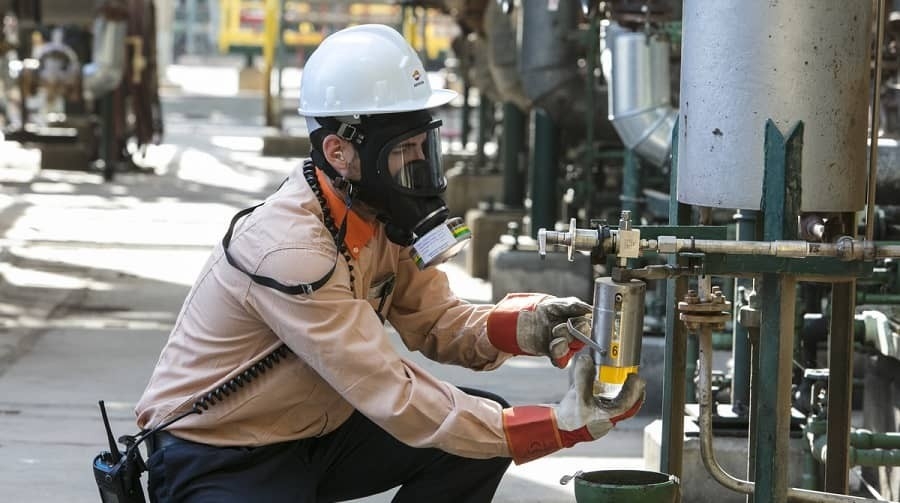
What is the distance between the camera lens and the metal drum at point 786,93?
3133mm

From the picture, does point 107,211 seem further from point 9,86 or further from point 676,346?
point 676,346

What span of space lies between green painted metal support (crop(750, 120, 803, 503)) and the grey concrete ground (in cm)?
185

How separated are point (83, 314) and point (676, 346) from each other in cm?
514

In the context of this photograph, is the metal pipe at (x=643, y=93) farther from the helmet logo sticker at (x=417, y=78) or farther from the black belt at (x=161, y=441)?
the black belt at (x=161, y=441)

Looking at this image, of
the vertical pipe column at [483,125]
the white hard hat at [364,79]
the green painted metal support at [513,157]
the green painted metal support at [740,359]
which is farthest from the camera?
the vertical pipe column at [483,125]

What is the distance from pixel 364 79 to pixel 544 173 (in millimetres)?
5309

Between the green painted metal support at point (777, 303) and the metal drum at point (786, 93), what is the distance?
0.09m

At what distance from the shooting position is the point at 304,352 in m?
3.30

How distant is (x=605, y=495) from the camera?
10.2ft

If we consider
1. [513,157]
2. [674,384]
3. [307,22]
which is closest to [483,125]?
[513,157]

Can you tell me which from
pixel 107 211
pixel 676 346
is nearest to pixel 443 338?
pixel 676 346

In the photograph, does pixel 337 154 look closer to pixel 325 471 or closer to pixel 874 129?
pixel 325 471

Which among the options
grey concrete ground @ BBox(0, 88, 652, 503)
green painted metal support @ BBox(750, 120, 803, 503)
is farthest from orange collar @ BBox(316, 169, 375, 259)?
grey concrete ground @ BBox(0, 88, 652, 503)

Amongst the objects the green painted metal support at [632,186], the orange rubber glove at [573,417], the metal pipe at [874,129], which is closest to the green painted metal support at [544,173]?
the green painted metal support at [632,186]
